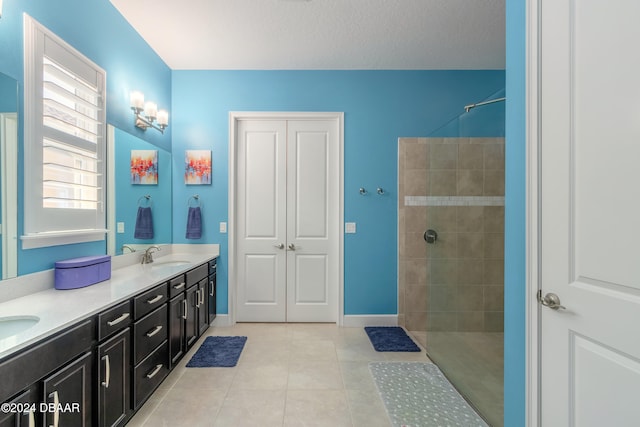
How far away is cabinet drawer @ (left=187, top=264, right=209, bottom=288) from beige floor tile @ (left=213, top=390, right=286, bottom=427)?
957 millimetres

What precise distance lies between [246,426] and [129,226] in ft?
5.83

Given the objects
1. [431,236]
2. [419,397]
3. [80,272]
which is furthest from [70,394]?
[431,236]

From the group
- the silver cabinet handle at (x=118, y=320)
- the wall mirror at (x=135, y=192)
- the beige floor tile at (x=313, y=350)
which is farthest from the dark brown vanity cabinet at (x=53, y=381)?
the beige floor tile at (x=313, y=350)

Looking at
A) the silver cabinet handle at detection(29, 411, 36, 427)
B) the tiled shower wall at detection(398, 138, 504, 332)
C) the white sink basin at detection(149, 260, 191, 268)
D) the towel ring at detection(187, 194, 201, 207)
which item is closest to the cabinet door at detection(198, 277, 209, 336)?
the white sink basin at detection(149, 260, 191, 268)

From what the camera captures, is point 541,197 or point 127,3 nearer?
point 541,197

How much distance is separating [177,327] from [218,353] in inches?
19.3

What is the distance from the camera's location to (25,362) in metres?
1.02

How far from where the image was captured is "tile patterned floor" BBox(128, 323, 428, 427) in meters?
1.77

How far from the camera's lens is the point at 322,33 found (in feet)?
8.50

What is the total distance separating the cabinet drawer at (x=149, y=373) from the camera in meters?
1.72

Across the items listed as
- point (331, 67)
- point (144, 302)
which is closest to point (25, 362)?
point (144, 302)

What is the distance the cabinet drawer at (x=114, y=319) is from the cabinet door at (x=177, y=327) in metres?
0.56

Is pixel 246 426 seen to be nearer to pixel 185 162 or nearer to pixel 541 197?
pixel 541 197

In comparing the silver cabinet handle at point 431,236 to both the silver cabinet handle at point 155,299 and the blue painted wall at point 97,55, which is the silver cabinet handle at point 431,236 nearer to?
the silver cabinet handle at point 155,299
